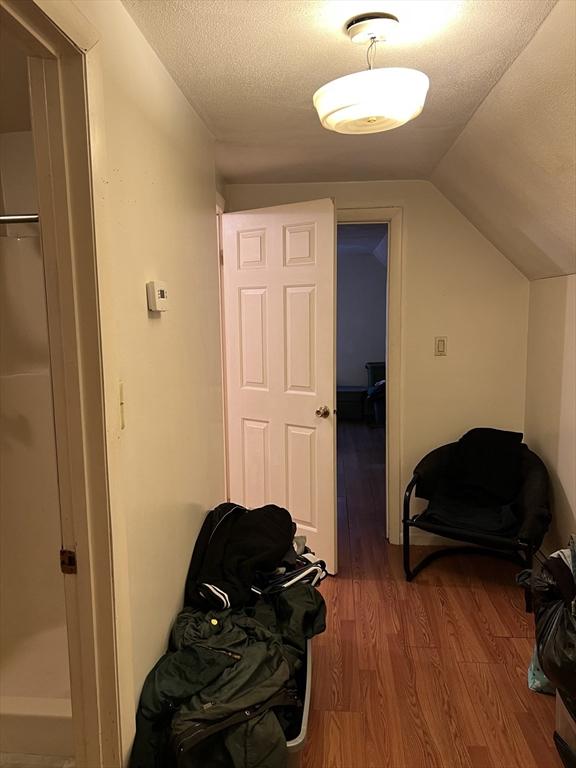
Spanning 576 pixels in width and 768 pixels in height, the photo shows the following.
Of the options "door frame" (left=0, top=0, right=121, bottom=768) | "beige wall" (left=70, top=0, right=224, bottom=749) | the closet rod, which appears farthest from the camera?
the closet rod

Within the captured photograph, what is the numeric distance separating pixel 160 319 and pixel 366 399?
542cm

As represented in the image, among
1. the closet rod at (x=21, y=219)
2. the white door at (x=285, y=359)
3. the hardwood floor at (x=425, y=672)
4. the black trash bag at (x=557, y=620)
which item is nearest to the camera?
the closet rod at (x=21, y=219)

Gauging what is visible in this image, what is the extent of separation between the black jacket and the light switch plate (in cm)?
163

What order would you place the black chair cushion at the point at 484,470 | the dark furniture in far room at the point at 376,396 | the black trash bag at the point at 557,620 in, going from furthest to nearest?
the dark furniture in far room at the point at 376,396
the black chair cushion at the point at 484,470
the black trash bag at the point at 557,620

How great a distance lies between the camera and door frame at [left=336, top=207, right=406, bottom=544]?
332 centimetres

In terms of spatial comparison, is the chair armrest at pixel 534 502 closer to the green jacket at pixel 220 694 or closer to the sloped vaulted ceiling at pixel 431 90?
the sloped vaulted ceiling at pixel 431 90

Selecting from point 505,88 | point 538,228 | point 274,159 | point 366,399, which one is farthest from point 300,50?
point 366,399

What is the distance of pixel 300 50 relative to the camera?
1.57 meters

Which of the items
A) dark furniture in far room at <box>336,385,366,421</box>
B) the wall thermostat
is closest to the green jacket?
the wall thermostat

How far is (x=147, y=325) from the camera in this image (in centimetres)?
155

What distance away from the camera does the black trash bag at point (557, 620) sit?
1659 millimetres

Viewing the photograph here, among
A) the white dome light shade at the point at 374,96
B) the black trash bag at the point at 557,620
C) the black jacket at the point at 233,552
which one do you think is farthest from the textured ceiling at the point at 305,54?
the black trash bag at the point at 557,620

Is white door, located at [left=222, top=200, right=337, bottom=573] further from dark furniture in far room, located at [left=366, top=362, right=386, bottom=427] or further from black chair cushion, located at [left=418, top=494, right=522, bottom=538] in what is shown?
dark furniture in far room, located at [left=366, top=362, right=386, bottom=427]

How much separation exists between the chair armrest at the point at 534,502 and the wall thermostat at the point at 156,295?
200 cm
